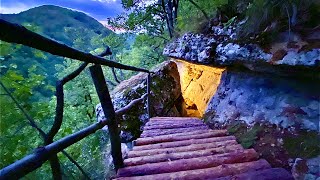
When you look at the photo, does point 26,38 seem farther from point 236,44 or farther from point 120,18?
point 120,18

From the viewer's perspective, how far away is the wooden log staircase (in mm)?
1828

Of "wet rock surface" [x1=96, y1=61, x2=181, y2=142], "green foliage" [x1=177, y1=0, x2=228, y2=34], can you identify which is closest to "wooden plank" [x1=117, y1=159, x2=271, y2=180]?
"green foliage" [x1=177, y1=0, x2=228, y2=34]

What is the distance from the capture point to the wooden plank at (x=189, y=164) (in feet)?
6.37

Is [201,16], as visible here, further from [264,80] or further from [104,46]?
[104,46]

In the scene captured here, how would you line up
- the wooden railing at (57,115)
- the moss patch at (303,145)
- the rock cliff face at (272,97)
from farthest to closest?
1. the rock cliff face at (272,97)
2. the moss patch at (303,145)
3. the wooden railing at (57,115)

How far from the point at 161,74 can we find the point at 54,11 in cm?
3103

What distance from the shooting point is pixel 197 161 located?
2.10 meters

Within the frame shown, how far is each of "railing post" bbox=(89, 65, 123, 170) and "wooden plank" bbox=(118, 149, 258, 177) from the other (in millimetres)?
135

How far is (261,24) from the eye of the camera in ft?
10.5

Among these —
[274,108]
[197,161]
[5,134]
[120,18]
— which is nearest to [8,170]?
[197,161]

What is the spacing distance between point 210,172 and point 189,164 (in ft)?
0.76

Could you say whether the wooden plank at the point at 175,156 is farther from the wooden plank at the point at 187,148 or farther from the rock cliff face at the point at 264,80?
the rock cliff face at the point at 264,80

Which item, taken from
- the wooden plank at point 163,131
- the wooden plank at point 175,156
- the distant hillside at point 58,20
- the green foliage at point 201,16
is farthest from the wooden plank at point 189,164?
the distant hillside at point 58,20

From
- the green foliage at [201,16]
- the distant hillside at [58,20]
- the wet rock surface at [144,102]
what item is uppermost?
the distant hillside at [58,20]
